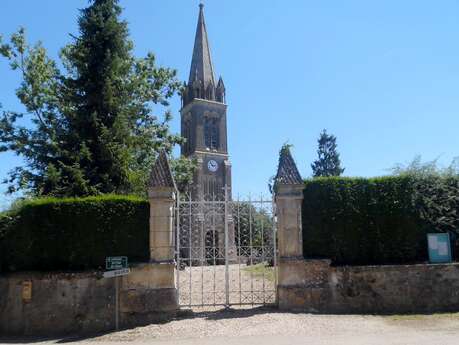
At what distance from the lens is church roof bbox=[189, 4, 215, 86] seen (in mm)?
45438

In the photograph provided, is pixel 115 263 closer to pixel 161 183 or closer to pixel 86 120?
pixel 161 183

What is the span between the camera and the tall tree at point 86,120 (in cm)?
1418

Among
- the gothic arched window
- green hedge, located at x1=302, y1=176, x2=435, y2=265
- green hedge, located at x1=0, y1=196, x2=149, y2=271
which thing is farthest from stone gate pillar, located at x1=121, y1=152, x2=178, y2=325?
the gothic arched window

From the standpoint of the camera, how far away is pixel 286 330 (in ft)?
27.2

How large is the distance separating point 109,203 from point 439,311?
26.2 feet

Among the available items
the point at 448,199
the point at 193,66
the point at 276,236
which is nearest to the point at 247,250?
the point at 276,236

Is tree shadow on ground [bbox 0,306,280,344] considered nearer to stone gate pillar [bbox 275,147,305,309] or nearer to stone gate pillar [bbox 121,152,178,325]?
stone gate pillar [bbox 121,152,178,325]

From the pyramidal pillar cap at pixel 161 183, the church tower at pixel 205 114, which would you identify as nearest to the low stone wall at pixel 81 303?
the pyramidal pillar cap at pixel 161 183

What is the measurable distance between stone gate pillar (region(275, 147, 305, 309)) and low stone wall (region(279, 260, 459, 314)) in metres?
0.04

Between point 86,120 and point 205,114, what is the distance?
3139cm

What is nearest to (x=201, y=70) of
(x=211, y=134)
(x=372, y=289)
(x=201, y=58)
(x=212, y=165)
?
(x=201, y=58)

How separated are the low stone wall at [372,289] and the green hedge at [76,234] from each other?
3.64 m

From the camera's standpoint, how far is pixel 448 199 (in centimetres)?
1091

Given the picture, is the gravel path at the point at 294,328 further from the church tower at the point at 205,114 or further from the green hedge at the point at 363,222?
the church tower at the point at 205,114
